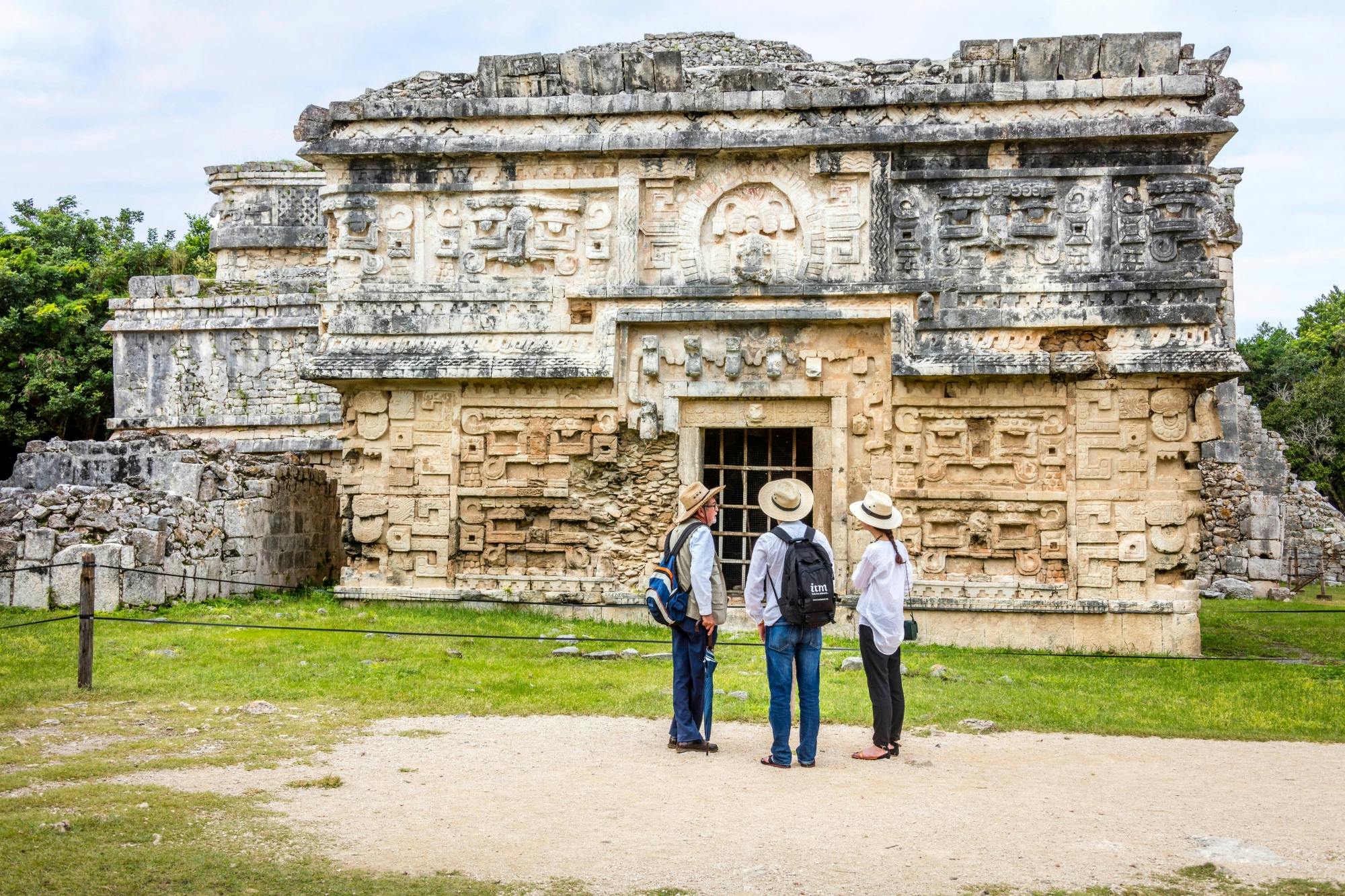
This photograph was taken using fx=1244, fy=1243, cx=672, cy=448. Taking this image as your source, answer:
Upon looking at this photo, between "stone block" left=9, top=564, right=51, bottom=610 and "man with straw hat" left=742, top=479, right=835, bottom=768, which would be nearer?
"man with straw hat" left=742, top=479, right=835, bottom=768

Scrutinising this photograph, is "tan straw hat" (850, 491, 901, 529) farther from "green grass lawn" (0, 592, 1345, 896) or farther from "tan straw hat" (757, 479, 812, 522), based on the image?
"green grass lawn" (0, 592, 1345, 896)

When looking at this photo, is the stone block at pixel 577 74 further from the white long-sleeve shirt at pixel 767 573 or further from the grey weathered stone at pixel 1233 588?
the grey weathered stone at pixel 1233 588

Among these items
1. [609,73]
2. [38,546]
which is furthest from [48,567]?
[609,73]

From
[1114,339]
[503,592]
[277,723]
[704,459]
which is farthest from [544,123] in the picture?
[277,723]

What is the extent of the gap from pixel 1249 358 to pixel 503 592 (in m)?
28.4

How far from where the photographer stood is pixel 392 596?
12.9 metres

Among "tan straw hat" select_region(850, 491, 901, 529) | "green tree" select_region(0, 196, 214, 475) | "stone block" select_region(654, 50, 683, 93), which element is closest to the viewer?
"tan straw hat" select_region(850, 491, 901, 529)

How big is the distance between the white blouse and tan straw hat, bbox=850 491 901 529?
0.16m

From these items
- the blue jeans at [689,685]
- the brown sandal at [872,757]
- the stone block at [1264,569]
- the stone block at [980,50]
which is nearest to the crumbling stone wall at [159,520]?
the blue jeans at [689,685]

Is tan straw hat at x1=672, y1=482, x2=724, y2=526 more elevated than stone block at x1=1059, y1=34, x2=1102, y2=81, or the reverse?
stone block at x1=1059, y1=34, x2=1102, y2=81

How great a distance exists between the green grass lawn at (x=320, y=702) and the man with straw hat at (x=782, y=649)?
1321 mm

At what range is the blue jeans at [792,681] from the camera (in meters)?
6.97

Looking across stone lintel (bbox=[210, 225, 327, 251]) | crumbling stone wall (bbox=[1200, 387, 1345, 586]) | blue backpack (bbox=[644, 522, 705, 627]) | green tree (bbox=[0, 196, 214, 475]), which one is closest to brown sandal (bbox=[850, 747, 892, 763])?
blue backpack (bbox=[644, 522, 705, 627])

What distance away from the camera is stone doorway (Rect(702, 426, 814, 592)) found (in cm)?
1309
